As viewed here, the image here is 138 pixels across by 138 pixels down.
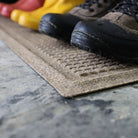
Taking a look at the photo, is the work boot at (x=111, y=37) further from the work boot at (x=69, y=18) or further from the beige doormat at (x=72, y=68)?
the work boot at (x=69, y=18)

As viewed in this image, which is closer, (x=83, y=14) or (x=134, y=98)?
(x=134, y=98)

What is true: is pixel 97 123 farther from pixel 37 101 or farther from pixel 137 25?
pixel 137 25

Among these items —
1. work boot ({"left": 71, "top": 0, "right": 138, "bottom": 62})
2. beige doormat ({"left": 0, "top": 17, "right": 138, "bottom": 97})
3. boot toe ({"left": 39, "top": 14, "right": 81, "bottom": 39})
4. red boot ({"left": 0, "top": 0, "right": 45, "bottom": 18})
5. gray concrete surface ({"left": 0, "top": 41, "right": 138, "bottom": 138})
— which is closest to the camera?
gray concrete surface ({"left": 0, "top": 41, "right": 138, "bottom": 138})

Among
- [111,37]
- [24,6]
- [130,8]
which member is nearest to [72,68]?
[111,37]

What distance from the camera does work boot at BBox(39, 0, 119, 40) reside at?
73 centimetres

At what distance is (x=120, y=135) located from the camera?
0.99ft

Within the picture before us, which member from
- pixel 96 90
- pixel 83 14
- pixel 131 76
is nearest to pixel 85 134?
pixel 96 90

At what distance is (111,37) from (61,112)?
0.97 ft

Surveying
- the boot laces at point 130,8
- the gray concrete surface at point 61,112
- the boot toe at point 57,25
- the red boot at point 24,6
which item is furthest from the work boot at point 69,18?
the red boot at point 24,6

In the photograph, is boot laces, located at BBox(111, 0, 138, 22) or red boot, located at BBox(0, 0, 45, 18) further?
red boot, located at BBox(0, 0, 45, 18)

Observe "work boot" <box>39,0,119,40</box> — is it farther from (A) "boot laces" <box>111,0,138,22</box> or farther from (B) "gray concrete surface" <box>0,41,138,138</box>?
(B) "gray concrete surface" <box>0,41,138,138</box>

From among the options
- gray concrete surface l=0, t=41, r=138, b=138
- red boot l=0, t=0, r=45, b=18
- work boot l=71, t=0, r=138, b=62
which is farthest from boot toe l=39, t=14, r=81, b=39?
red boot l=0, t=0, r=45, b=18

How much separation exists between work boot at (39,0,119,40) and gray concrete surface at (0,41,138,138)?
301 millimetres

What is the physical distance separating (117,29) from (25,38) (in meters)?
0.51
